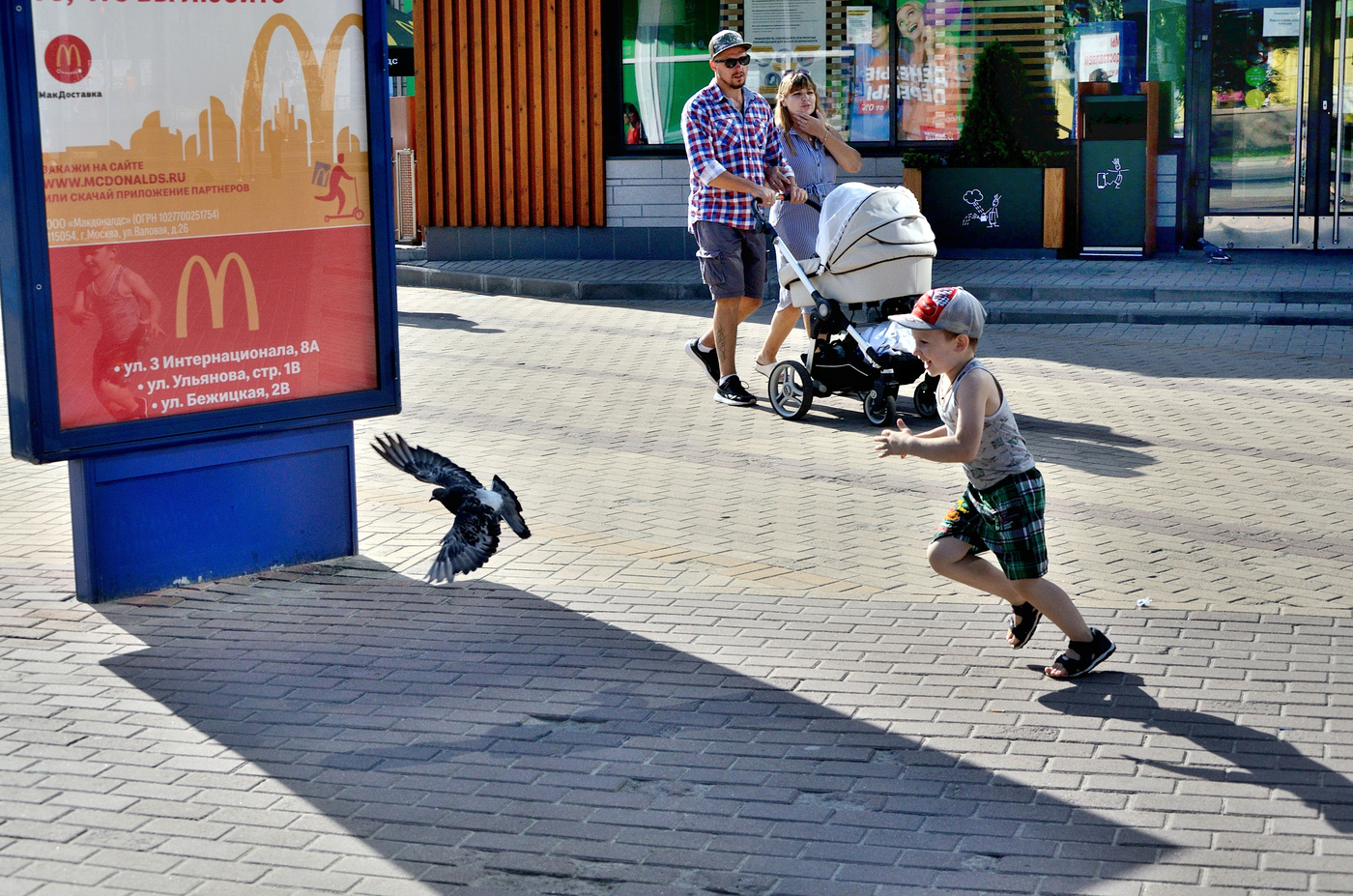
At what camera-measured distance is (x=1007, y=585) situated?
→ 5.31m

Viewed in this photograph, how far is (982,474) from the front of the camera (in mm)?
5148

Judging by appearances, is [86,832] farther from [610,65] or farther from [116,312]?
[610,65]

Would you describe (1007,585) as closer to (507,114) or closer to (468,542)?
(468,542)

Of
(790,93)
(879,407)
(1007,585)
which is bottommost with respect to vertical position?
(1007,585)

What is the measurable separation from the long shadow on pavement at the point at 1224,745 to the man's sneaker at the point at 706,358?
5.41 m

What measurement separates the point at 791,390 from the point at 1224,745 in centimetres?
502

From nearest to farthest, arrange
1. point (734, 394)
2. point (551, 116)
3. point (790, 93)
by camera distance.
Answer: point (790, 93)
point (734, 394)
point (551, 116)

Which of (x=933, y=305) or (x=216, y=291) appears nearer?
(x=933, y=305)

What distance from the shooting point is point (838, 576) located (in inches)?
252

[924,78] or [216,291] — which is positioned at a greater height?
[924,78]

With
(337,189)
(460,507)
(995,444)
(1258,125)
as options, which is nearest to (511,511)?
(460,507)

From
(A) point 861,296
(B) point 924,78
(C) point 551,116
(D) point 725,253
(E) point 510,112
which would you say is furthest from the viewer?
(E) point 510,112

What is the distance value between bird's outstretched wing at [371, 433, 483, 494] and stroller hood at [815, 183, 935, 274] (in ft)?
11.9

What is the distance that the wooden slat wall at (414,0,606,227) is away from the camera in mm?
16812
